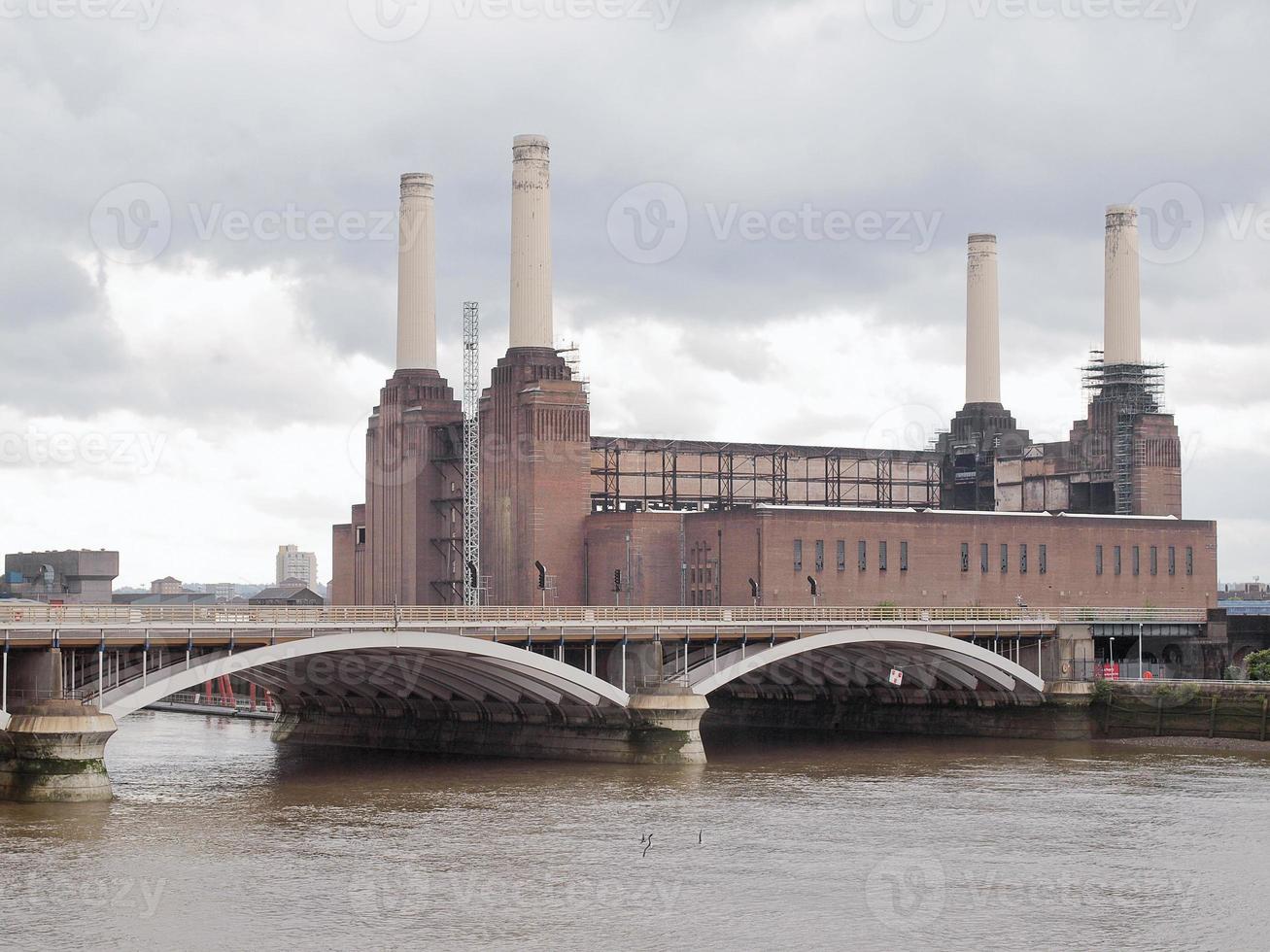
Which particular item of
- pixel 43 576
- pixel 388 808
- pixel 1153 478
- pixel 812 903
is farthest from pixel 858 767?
pixel 43 576

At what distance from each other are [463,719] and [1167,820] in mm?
33621

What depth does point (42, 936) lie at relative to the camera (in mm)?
42281

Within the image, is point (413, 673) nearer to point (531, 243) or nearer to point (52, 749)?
point (52, 749)

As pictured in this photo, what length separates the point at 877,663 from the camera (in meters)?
91.4

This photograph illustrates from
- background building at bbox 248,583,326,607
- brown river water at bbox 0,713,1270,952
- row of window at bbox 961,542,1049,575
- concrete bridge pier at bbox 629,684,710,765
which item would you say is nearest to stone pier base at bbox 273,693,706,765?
concrete bridge pier at bbox 629,684,710,765

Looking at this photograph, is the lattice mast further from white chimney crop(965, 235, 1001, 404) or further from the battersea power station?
white chimney crop(965, 235, 1001, 404)

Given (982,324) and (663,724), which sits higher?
(982,324)

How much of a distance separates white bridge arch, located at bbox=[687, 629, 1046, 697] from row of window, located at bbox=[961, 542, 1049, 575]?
642 inches

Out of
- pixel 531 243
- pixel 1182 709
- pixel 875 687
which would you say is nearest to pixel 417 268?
pixel 531 243

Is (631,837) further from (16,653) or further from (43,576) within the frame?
(43,576)

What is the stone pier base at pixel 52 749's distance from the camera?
59938mm

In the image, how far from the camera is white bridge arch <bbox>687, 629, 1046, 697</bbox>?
80625mm

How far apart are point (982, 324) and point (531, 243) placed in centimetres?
4006

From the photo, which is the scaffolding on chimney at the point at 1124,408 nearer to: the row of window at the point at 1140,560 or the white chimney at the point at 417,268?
the row of window at the point at 1140,560
